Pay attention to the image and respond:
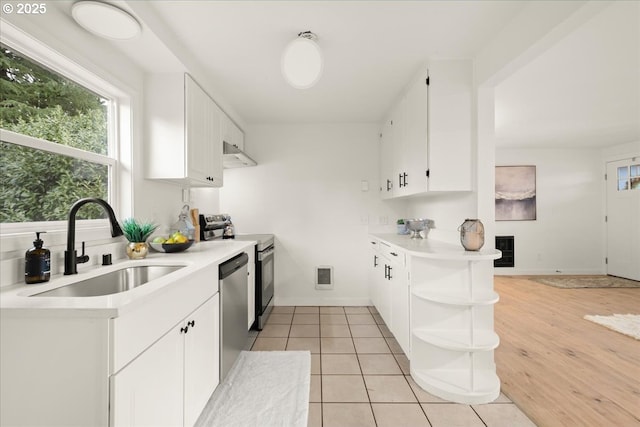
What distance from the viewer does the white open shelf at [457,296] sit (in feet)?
6.26

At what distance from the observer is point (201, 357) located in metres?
1.62

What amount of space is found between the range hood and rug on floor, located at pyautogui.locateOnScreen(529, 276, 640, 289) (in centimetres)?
518

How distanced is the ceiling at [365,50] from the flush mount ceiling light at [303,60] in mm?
104

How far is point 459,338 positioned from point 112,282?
7.18ft

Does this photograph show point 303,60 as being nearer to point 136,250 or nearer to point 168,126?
point 168,126

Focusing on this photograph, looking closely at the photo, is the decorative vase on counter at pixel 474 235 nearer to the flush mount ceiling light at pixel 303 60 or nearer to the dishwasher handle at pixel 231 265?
the flush mount ceiling light at pixel 303 60

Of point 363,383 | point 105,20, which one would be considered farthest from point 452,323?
point 105,20

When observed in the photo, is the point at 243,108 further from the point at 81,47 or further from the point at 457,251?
the point at 457,251

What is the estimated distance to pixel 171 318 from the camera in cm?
129

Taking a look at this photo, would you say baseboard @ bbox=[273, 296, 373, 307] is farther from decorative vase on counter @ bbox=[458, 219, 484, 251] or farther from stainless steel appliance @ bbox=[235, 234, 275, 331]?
decorative vase on counter @ bbox=[458, 219, 484, 251]

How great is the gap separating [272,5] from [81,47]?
111 cm

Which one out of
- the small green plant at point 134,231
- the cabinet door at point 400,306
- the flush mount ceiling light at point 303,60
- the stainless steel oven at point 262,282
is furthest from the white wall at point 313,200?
the small green plant at point 134,231

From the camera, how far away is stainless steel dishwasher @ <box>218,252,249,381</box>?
6.38 ft

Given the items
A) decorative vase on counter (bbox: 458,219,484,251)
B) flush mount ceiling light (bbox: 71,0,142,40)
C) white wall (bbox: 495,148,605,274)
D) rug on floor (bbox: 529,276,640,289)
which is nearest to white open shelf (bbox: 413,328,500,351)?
decorative vase on counter (bbox: 458,219,484,251)
